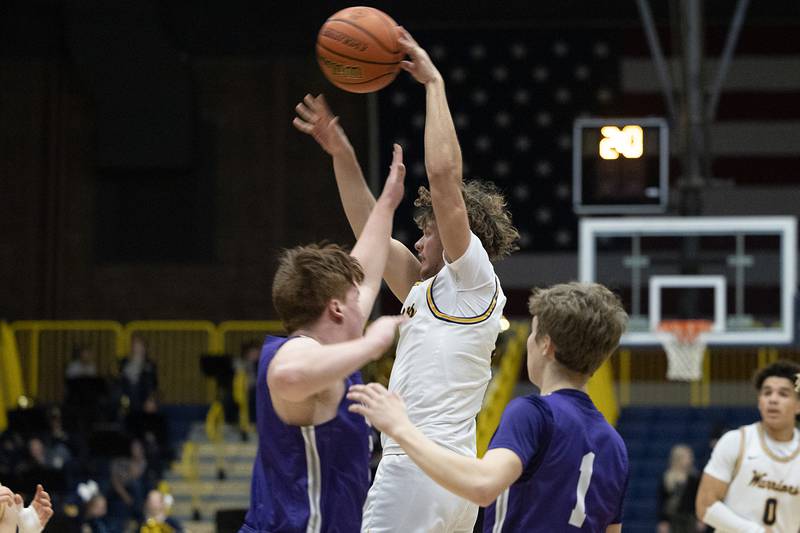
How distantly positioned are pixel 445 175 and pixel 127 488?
11.4 meters

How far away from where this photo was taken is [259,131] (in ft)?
68.6

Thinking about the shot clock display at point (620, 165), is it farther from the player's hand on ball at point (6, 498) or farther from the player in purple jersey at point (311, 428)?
the player in purple jersey at point (311, 428)

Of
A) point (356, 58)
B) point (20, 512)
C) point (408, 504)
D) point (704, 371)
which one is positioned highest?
point (356, 58)

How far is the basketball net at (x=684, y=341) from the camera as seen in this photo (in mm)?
14227

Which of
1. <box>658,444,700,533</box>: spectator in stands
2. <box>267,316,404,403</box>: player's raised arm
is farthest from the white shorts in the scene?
<box>658,444,700,533</box>: spectator in stands

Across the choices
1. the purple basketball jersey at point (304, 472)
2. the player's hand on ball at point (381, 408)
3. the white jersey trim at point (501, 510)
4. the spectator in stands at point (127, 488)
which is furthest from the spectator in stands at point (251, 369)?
the player's hand on ball at point (381, 408)

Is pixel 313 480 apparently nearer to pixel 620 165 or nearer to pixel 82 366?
pixel 620 165

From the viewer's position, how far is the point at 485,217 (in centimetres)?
527

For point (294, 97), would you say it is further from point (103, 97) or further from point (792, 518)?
point (792, 518)

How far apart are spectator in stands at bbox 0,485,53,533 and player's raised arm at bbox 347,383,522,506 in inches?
92.4

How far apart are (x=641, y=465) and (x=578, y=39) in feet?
21.9

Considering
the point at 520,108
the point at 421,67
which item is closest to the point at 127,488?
the point at 520,108

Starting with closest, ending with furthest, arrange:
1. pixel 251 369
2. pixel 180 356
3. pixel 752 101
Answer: pixel 251 369 → pixel 180 356 → pixel 752 101

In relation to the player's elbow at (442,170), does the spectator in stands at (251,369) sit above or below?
below
